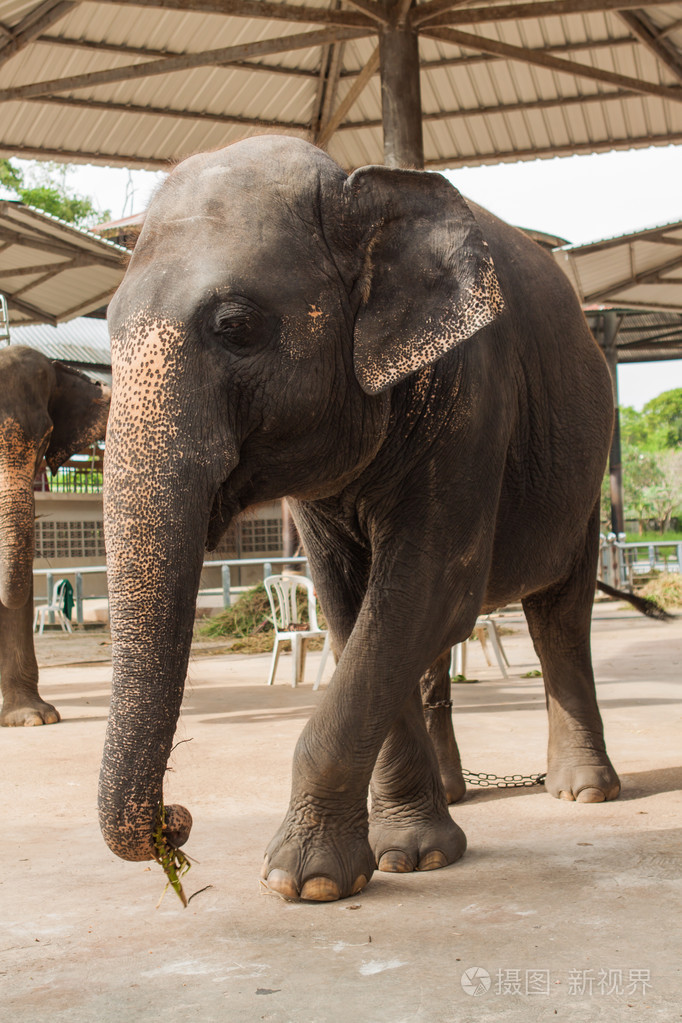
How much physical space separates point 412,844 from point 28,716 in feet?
13.6

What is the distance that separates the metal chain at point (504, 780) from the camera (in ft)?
14.1

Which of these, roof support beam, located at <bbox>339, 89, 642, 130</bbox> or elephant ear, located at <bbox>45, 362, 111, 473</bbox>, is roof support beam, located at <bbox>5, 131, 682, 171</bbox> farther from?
elephant ear, located at <bbox>45, 362, 111, 473</bbox>

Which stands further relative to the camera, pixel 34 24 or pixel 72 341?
pixel 72 341

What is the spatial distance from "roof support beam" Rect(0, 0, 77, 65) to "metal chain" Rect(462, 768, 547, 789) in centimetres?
612

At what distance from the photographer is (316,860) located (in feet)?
9.14

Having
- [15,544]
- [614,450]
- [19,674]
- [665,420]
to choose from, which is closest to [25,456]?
[15,544]

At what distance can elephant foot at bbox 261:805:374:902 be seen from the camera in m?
2.78

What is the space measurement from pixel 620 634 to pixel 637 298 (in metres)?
4.65

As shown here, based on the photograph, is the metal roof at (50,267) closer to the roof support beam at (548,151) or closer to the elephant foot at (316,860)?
the roof support beam at (548,151)

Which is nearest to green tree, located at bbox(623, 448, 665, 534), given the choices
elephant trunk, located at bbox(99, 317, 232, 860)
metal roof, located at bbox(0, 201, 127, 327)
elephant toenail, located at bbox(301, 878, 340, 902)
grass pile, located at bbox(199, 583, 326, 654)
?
grass pile, located at bbox(199, 583, 326, 654)

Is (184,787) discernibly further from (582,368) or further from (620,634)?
(620,634)

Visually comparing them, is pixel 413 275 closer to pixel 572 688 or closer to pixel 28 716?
pixel 572 688

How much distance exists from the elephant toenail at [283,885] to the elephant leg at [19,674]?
420cm

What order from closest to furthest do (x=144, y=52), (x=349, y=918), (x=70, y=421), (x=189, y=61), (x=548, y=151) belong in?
1. (x=349, y=918)
2. (x=70, y=421)
3. (x=189, y=61)
4. (x=144, y=52)
5. (x=548, y=151)
